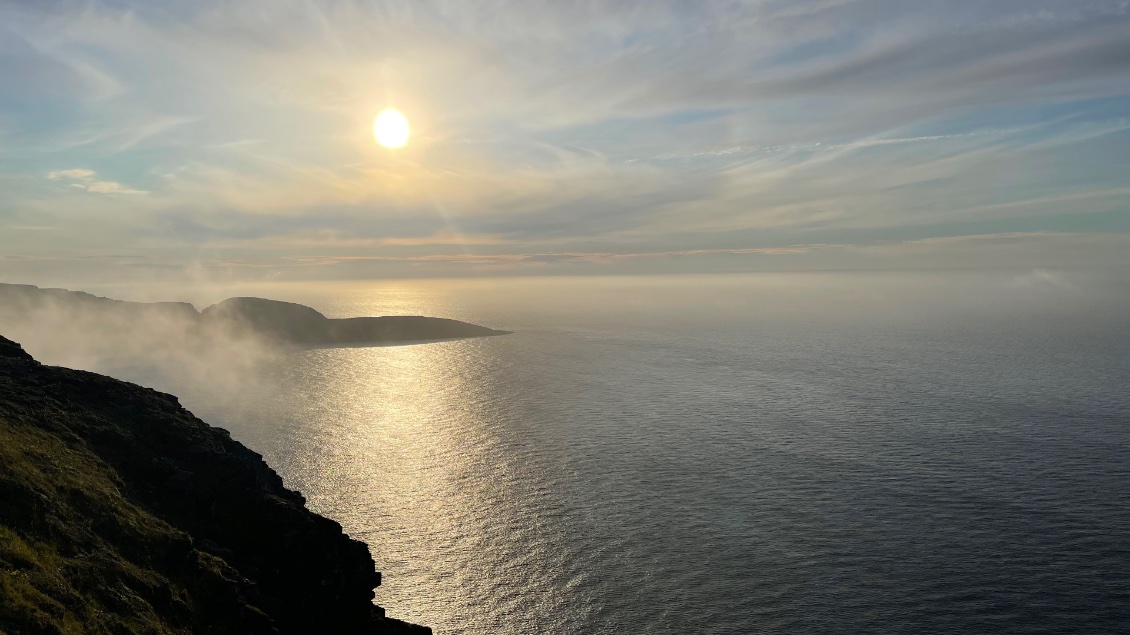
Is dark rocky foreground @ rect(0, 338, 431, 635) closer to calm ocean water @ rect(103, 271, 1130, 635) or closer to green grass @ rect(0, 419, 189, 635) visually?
green grass @ rect(0, 419, 189, 635)

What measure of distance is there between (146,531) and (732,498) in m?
60.1

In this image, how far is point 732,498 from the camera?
75.2 m

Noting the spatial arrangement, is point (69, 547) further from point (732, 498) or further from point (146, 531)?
point (732, 498)

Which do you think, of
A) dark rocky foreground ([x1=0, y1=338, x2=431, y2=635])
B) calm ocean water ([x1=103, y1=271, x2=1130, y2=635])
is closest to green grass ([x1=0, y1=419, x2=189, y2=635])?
dark rocky foreground ([x1=0, y1=338, x2=431, y2=635])

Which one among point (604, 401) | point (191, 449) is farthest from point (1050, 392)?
point (191, 449)

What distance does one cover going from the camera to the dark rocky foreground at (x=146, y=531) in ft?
101

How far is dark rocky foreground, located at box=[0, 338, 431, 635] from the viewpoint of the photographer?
30.8 meters

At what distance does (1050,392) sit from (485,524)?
12111 cm

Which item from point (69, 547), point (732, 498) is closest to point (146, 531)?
point (69, 547)

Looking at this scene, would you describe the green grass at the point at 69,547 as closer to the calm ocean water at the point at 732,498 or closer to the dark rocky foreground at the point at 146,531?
the dark rocky foreground at the point at 146,531

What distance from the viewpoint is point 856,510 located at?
70.4m

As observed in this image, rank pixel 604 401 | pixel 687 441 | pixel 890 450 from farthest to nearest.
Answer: pixel 604 401, pixel 687 441, pixel 890 450

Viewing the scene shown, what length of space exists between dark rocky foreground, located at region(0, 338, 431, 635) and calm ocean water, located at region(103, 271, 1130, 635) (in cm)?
1250

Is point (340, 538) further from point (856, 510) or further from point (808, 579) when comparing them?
point (856, 510)
